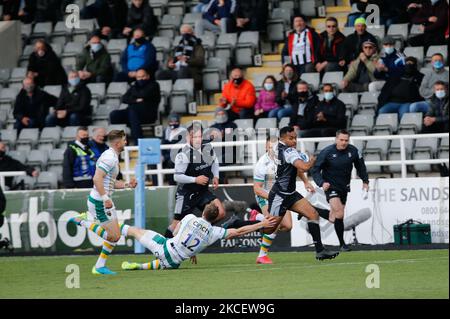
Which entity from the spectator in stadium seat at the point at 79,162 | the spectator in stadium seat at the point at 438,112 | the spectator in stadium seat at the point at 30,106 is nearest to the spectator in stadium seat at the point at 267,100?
the spectator in stadium seat at the point at 438,112

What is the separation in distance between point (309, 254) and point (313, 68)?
19.5 feet

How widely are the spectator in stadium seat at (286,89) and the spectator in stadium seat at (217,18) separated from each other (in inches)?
136

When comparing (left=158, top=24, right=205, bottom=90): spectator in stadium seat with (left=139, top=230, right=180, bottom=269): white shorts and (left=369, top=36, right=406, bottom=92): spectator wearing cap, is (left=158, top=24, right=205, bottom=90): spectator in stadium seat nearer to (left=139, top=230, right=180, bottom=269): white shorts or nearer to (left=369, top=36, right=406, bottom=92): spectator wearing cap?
(left=369, top=36, right=406, bottom=92): spectator wearing cap

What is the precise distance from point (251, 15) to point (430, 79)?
218 inches

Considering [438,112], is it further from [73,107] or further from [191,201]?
[73,107]

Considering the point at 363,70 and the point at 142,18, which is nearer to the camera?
the point at 363,70

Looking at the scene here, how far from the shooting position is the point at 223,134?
25.4 m

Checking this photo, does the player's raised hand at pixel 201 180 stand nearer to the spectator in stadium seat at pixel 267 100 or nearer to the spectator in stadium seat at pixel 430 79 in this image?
the spectator in stadium seat at pixel 267 100

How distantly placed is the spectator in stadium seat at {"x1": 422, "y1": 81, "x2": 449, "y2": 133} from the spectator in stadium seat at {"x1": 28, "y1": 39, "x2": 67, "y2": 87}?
32.7ft

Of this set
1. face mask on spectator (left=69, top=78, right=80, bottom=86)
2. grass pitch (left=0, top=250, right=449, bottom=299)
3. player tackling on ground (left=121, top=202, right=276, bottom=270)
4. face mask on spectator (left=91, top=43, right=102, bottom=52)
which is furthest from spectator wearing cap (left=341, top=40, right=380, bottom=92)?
player tackling on ground (left=121, top=202, right=276, bottom=270)

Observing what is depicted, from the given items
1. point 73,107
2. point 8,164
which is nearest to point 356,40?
point 73,107

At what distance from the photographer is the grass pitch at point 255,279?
15125mm
